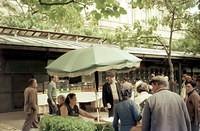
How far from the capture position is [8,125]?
16109 mm

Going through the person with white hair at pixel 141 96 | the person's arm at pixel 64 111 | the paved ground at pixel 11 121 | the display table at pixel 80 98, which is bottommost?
the paved ground at pixel 11 121

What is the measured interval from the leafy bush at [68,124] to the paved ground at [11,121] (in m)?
6.13

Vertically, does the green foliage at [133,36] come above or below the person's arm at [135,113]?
above

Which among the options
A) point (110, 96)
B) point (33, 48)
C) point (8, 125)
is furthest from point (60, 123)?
point (33, 48)

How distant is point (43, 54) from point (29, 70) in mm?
1114

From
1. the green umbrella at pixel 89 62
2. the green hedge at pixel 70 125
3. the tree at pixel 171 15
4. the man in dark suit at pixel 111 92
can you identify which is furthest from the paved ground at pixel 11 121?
the tree at pixel 171 15

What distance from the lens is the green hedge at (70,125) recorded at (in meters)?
8.68

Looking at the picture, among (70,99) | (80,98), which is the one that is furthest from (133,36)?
(70,99)

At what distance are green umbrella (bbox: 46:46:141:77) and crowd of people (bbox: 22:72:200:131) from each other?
35.0 inches

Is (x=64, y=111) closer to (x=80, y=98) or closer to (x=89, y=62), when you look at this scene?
(x=89, y=62)

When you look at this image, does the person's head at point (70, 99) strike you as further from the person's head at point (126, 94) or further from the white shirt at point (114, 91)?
the white shirt at point (114, 91)

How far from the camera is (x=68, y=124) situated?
28.7 feet

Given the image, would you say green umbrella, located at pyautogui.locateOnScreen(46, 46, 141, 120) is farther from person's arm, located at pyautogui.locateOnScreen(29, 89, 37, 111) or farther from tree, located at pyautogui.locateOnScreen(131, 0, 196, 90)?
tree, located at pyautogui.locateOnScreen(131, 0, 196, 90)

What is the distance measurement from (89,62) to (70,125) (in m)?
1.92
